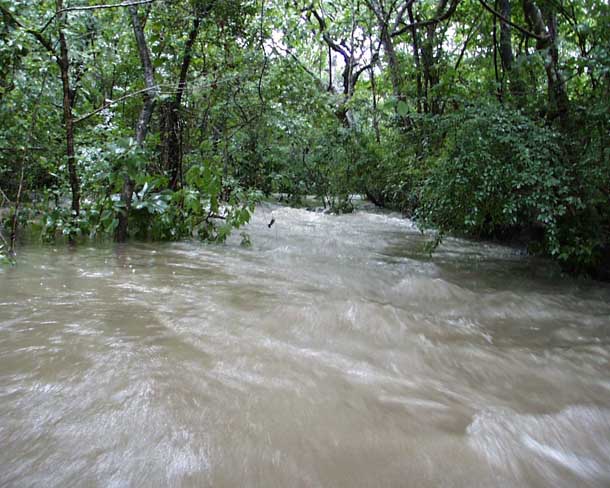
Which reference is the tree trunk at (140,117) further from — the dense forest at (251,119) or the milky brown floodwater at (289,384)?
the milky brown floodwater at (289,384)

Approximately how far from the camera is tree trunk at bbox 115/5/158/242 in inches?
185

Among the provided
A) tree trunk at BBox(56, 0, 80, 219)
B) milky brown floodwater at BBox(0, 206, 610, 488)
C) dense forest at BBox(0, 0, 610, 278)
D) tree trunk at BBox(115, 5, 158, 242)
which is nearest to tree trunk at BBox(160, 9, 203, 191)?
dense forest at BBox(0, 0, 610, 278)

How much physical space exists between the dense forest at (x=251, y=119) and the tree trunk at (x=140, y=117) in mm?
17

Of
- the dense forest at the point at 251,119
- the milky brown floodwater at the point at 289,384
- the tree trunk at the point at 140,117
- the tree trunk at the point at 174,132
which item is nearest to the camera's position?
the milky brown floodwater at the point at 289,384

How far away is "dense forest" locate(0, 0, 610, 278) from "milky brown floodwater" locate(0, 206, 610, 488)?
1.02m

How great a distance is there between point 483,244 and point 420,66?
305 centimetres

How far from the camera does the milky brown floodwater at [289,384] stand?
1.12 m

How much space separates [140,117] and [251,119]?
140 centimetres

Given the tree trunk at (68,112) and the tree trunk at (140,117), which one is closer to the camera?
the tree trunk at (68,112)

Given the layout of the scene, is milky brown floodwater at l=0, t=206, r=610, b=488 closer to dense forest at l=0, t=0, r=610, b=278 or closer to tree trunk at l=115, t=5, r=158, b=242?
dense forest at l=0, t=0, r=610, b=278

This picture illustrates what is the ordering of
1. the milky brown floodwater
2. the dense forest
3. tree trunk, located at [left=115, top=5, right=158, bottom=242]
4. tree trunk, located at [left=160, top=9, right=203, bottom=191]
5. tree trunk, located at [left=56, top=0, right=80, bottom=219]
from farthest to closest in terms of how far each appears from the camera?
tree trunk, located at [left=160, top=9, right=203, bottom=191]
tree trunk, located at [left=115, top=5, right=158, bottom=242]
tree trunk, located at [left=56, top=0, right=80, bottom=219]
the dense forest
the milky brown floodwater

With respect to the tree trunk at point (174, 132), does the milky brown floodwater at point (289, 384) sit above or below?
below

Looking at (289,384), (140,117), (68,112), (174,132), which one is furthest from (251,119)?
(289,384)

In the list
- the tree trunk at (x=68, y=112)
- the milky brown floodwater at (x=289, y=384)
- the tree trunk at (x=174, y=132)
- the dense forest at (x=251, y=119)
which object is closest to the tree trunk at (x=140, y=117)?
the dense forest at (x=251, y=119)
